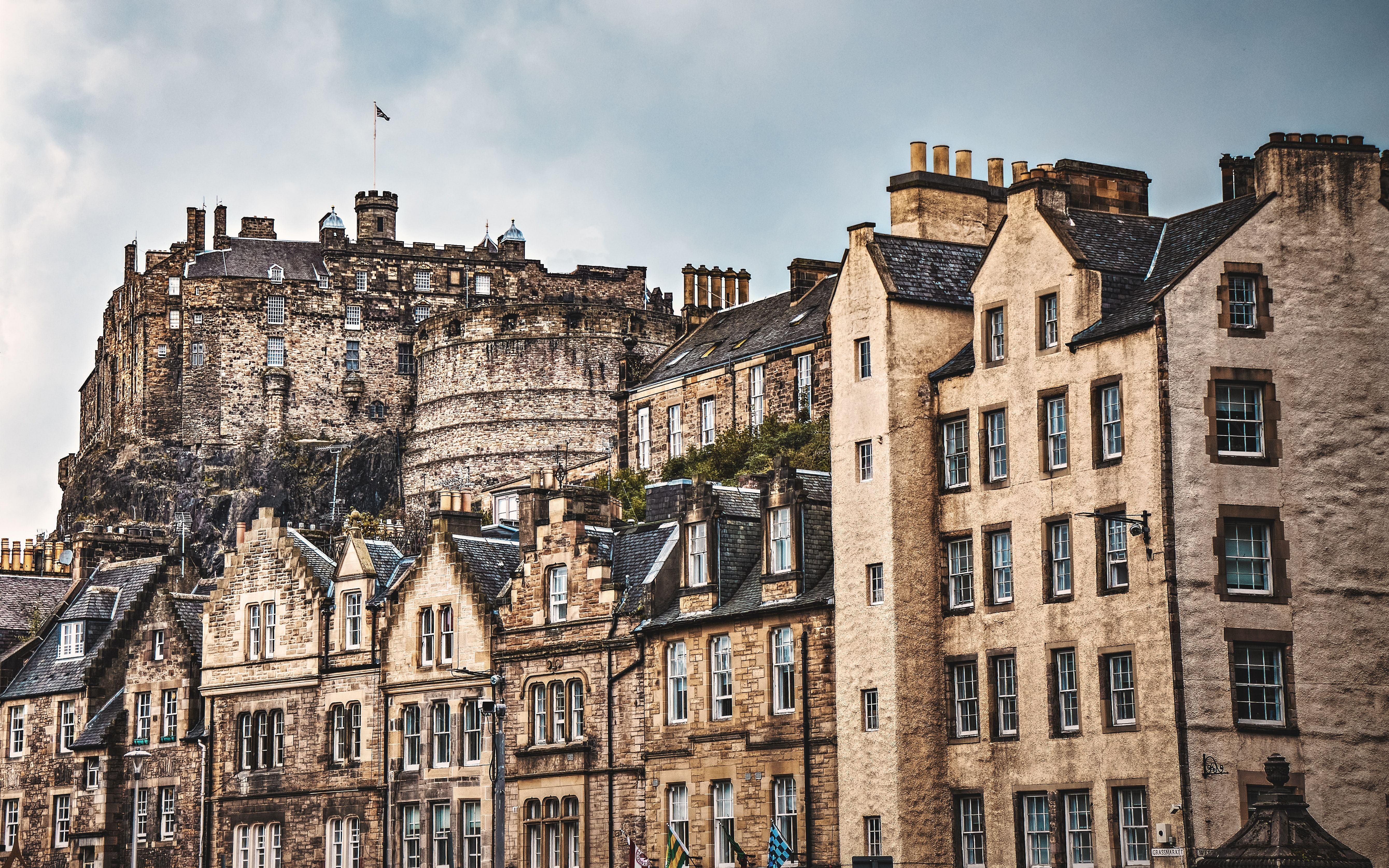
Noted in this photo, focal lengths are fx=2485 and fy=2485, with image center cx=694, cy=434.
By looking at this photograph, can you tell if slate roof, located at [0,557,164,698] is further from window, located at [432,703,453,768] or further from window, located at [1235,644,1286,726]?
window, located at [1235,644,1286,726]

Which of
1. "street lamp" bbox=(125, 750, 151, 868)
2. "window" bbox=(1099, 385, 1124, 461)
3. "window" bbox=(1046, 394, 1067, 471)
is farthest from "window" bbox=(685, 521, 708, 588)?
"street lamp" bbox=(125, 750, 151, 868)

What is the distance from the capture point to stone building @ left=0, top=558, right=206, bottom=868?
74.7 meters

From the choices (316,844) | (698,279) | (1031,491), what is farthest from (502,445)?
(1031,491)

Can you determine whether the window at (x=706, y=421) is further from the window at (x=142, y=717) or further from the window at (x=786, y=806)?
the window at (x=786, y=806)

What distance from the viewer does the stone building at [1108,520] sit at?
47594 millimetres

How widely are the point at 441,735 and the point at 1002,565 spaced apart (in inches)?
761

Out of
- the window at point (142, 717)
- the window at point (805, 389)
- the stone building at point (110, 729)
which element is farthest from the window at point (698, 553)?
the window at point (805, 389)

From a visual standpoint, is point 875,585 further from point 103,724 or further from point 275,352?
point 275,352

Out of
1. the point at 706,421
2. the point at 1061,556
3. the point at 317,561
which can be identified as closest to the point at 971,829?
the point at 1061,556

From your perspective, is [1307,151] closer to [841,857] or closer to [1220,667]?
[1220,667]

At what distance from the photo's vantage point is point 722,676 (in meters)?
57.7

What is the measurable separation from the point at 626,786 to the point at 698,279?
53203 millimetres

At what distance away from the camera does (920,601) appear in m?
53.1

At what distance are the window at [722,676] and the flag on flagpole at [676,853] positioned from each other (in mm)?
2976
